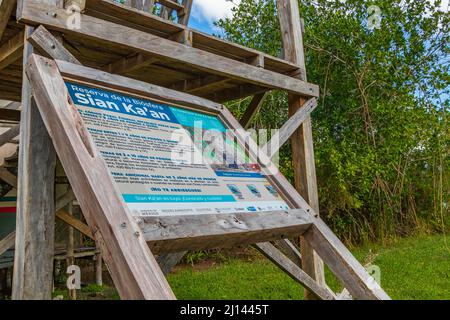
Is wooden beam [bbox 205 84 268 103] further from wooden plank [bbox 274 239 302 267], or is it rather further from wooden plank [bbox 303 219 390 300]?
wooden plank [bbox 303 219 390 300]

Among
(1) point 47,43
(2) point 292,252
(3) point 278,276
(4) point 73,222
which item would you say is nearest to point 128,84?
(1) point 47,43

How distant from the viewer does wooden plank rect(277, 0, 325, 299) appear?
4515 millimetres

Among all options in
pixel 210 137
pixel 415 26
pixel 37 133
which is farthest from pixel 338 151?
pixel 37 133

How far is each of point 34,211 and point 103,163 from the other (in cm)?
80

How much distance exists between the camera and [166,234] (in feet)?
6.93

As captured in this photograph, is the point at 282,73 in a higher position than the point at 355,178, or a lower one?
higher

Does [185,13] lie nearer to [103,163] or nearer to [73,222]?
[73,222]

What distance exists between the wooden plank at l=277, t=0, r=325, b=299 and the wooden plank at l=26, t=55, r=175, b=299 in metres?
2.84

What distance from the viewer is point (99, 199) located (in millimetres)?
1870

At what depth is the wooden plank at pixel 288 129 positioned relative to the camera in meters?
4.14

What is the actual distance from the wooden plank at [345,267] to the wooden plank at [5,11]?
2.60 m

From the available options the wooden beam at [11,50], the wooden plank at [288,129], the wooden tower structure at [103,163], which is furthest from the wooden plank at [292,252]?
the wooden beam at [11,50]
